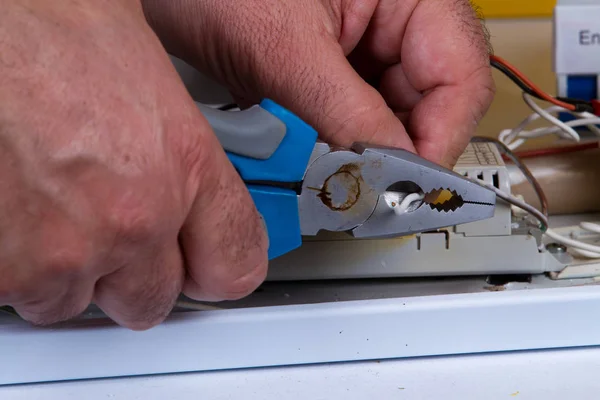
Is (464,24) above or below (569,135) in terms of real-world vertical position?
above

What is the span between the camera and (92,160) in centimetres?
33

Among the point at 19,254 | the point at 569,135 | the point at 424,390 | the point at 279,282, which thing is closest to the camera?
the point at 19,254

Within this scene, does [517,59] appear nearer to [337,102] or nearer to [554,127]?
[554,127]

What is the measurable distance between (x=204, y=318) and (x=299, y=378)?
3.3 inches

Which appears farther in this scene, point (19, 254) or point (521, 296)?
point (521, 296)

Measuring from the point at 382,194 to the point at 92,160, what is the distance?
23 cm

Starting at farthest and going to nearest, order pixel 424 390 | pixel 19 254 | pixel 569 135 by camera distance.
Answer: pixel 569 135 → pixel 424 390 → pixel 19 254

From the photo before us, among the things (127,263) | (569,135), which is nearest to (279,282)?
(127,263)

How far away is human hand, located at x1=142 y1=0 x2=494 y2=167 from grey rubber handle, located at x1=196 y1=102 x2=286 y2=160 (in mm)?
89

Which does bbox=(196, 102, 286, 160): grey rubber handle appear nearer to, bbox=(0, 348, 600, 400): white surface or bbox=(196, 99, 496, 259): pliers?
bbox=(196, 99, 496, 259): pliers

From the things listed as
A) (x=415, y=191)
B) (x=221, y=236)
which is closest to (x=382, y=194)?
(x=415, y=191)

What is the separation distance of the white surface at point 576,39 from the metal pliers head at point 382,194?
51 cm

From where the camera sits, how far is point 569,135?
793 millimetres

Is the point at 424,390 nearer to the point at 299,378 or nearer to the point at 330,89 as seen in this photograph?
the point at 299,378
